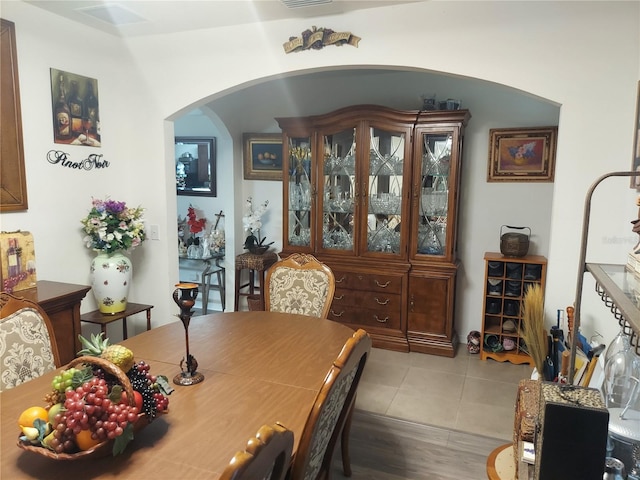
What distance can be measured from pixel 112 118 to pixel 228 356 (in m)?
2.35

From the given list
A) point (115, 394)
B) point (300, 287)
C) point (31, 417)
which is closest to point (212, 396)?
point (115, 394)

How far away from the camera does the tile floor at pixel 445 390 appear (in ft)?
8.82

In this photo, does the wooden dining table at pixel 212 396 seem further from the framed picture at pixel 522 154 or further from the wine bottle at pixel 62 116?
the framed picture at pixel 522 154

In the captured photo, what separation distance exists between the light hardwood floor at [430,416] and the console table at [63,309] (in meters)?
1.70

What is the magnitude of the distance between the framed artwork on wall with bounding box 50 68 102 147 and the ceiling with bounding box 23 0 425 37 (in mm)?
403

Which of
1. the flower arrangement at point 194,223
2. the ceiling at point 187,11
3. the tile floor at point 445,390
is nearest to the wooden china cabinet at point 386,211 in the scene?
the tile floor at point 445,390

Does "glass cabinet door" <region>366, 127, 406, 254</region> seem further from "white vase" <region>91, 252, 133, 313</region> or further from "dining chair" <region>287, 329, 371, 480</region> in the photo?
"dining chair" <region>287, 329, 371, 480</region>

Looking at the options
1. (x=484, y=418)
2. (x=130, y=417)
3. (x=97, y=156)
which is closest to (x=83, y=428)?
(x=130, y=417)

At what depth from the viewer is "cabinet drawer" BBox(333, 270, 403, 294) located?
3697mm

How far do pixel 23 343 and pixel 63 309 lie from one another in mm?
821

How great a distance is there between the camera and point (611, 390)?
1297 millimetres

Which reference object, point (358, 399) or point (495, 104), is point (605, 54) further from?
point (358, 399)

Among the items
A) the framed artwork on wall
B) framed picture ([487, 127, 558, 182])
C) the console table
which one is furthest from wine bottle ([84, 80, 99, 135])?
framed picture ([487, 127, 558, 182])

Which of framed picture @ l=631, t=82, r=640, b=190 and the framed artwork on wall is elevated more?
the framed artwork on wall
